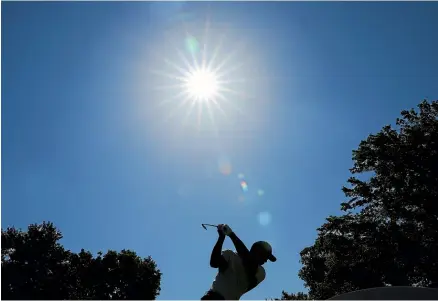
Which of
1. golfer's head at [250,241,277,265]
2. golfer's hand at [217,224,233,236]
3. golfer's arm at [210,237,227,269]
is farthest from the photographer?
golfer's head at [250,241,277,265]

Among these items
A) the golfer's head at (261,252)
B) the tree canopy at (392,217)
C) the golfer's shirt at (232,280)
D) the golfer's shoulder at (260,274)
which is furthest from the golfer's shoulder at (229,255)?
the tree canopy at (392,217)

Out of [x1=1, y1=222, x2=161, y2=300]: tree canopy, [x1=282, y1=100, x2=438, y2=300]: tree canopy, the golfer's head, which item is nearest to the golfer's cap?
the golfer's head

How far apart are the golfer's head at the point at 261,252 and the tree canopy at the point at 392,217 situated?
74.8 ft

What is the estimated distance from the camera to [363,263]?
2627 cm

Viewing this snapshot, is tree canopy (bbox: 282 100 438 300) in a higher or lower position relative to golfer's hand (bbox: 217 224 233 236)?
higher

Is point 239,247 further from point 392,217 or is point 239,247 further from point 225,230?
point 392,217

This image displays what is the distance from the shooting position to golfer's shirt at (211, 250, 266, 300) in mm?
3754

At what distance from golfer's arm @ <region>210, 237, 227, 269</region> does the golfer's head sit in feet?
1.20

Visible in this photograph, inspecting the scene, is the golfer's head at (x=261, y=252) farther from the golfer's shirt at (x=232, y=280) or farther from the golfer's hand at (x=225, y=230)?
the golfer's hand at (x=225, y=230)

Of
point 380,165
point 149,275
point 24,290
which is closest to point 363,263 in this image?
point 380,165

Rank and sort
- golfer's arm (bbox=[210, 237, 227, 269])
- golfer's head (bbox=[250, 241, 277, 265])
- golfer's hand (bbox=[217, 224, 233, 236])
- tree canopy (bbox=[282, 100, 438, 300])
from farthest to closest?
tree canopy (bbox=[282, 100, 438, 300]) → golfer's head (bbox=[250, 241, 277, 265]) → golfer's hand (bbox=[217, 224, 233, 236]) → golfer's arm (bbox=[210, 237, 227, 269])

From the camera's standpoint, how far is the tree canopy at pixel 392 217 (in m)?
23.5

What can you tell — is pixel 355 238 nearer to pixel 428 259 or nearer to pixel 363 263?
pixel 363 263

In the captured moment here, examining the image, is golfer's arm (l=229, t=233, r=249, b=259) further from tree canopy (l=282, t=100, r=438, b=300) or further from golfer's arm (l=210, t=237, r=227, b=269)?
tree canopy (l=282, t=100, r=438, b=300)
